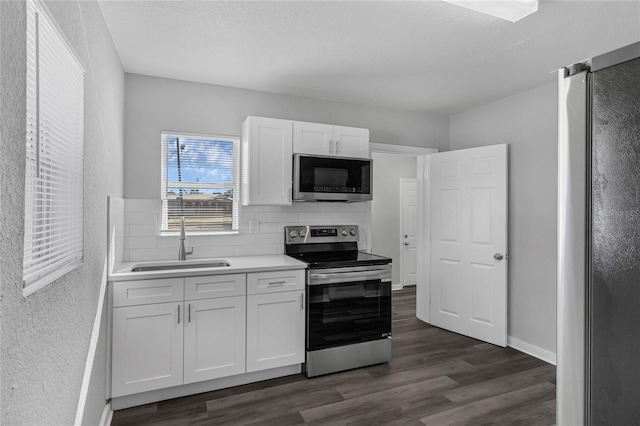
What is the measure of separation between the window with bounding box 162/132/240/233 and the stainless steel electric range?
0.82 metres

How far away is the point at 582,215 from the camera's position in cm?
85

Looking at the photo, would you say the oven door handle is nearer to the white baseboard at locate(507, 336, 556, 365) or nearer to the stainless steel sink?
the stainless steel sink

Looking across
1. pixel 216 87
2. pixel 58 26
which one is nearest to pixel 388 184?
pixel 216 87

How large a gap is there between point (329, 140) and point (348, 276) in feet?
4.20

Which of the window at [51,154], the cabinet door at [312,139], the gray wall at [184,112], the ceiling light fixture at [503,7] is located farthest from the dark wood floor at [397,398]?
the ceiling light fixture at [503,7]

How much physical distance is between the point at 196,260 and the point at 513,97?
338 centimetres

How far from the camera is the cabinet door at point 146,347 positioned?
2.48 m

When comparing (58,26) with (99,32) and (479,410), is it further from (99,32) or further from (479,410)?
(479,410)

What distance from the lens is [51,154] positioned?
1.30 metres

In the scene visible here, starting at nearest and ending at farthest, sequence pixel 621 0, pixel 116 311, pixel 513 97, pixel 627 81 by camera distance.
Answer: pixel 627 81, pixel 621 0, pixel 116 311, pixel 513 97

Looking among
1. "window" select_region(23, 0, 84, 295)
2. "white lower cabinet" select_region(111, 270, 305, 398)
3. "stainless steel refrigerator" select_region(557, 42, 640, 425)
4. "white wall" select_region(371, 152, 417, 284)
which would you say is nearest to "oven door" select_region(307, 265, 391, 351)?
"white lower cabinet" select_region(111, 270, 305, 398)

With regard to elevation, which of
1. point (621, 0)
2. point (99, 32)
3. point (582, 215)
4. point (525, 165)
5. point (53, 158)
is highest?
point (621, 0)

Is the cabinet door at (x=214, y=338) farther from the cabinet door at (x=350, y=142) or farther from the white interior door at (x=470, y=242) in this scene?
the white interior door at (x=470, y=242)

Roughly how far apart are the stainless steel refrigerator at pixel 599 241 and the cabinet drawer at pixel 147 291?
7.67 feet
